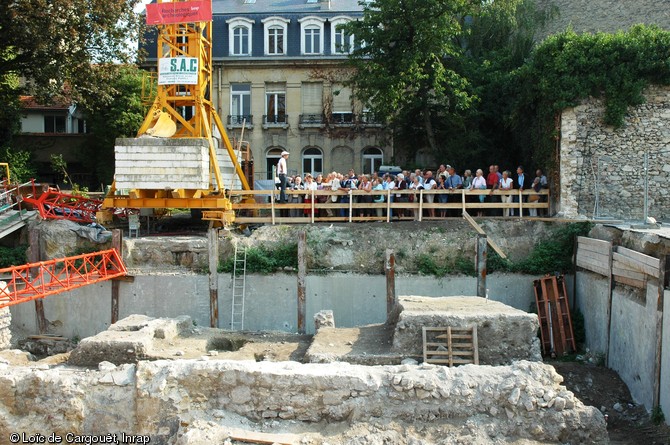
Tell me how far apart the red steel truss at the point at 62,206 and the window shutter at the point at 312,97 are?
11225 mm

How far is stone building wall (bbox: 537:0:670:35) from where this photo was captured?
24381 millimetres

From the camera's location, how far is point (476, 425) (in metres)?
9.66

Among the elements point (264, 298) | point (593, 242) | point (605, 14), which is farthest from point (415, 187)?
point (605, 14)

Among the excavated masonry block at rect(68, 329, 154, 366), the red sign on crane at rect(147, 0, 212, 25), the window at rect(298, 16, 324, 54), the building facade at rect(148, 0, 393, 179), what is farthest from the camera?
the building facade at rect(148, 0, 393, 179)

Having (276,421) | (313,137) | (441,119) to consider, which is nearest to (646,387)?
(276,421)

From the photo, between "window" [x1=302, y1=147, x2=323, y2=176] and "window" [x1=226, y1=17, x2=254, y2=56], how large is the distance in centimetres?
519

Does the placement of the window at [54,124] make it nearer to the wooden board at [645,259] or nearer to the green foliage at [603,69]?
the green foliage at [603,69]

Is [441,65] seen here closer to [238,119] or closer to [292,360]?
[238,119]

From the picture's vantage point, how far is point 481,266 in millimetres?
17484

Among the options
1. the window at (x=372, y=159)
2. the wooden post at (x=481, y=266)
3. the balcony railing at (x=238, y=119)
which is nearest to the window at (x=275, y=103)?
the balcony railing at (x=238, y=119)

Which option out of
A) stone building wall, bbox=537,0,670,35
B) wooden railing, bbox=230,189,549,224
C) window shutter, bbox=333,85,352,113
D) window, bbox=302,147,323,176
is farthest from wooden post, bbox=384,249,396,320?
window shutter, bbox=333,85,352,113

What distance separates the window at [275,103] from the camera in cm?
2936

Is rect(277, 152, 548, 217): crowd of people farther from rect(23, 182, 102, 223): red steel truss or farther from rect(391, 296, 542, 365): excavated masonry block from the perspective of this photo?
rect(391, 296, 542, 365): excavated masonry block

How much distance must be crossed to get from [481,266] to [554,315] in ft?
7.36
